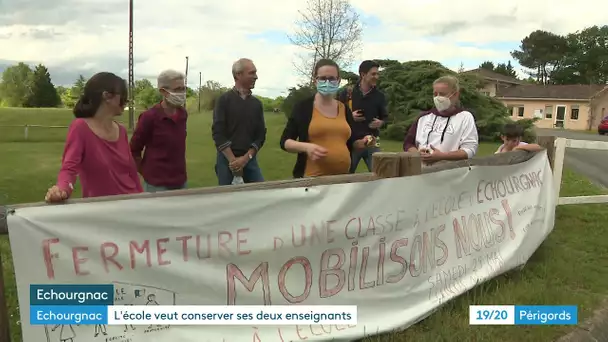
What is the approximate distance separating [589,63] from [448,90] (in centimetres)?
8888

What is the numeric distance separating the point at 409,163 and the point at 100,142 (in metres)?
1.89

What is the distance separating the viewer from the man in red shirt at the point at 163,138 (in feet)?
12.7

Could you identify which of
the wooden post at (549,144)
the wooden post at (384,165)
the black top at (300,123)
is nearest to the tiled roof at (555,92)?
the wooden post at (549,144)

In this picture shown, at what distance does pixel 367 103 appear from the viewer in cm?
541

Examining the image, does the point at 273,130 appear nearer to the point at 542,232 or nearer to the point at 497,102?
the point at 497,102

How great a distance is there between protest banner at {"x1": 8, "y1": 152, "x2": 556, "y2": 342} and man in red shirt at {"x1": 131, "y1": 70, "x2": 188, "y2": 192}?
4.41 ft

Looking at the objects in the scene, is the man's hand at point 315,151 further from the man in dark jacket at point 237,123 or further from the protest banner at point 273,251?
the man in dark jacket at point 237,123

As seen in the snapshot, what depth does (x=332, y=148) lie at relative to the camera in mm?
4051

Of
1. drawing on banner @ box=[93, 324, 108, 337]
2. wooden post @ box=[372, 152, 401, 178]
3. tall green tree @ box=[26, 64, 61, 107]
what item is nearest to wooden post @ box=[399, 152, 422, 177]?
wooden post @ box=[372, 152, 401, 178]

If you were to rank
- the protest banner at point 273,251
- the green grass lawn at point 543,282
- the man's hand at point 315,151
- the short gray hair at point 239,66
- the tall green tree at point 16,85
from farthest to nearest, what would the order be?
the tall green tree at point 16,85
the short gray hair at point 239,66
the man's hand at point 315,151
the green grass lawn at point 543,282
the protest banner at point 273,251

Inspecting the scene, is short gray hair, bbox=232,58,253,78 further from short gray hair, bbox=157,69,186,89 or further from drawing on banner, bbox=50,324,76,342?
drawing on banner, bbox=50,324,76,342

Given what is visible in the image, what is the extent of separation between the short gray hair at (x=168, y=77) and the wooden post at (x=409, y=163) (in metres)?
1.73

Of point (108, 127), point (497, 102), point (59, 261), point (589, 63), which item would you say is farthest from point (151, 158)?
point (589, 63)

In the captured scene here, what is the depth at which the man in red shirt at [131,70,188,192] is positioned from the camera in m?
3.86
